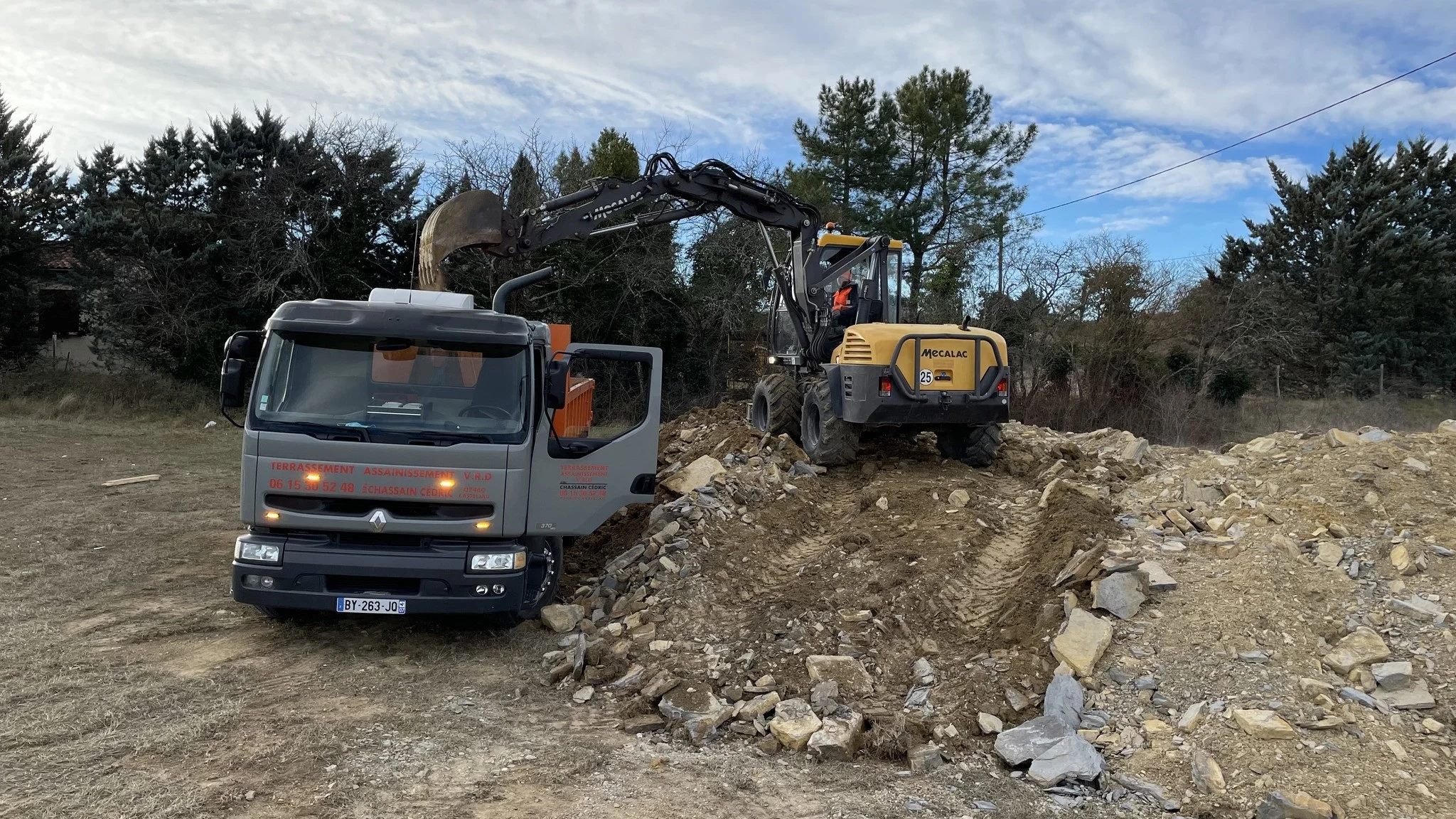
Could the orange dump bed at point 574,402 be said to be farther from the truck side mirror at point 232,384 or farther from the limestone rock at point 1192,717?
the limestone rock at point 1192,717

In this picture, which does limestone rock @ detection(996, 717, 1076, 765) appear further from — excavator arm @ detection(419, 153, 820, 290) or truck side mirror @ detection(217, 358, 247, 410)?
excavator arm @ detection(419, 153, 820, 290)

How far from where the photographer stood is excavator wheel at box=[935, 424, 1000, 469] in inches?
387

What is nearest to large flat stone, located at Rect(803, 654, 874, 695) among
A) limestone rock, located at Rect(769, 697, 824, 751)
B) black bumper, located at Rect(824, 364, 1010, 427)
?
limestone rock, located at Rect(769, 697, 824, 751)

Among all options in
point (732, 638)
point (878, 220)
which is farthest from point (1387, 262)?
point (732, 638)

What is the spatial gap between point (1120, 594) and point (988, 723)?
138cm

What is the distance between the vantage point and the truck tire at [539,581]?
5.89 metres

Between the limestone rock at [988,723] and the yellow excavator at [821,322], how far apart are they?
4.48m

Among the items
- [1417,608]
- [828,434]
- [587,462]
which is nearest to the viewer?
[1417,608]

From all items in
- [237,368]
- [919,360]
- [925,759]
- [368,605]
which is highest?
[919,360]

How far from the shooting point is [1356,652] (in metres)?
4.81

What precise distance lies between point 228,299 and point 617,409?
9.61m

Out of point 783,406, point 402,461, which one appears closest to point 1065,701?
point 402,461

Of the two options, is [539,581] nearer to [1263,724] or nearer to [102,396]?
[1263,724]

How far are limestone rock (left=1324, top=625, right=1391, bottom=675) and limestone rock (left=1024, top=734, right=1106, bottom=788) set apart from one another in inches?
61.7
